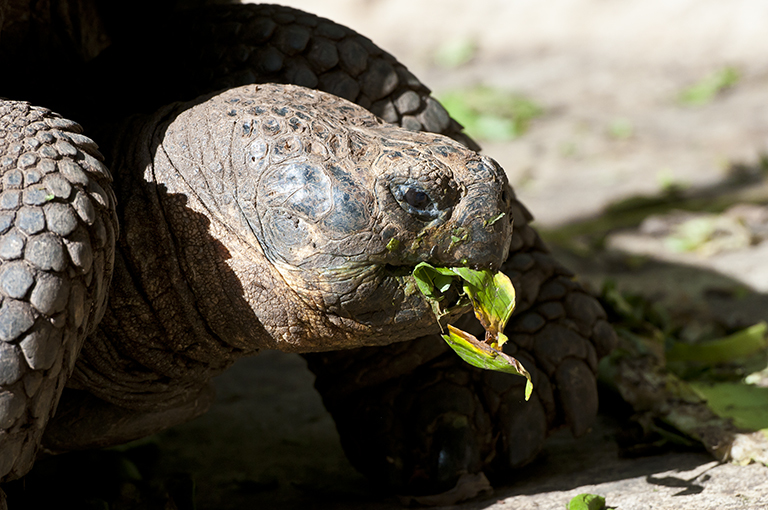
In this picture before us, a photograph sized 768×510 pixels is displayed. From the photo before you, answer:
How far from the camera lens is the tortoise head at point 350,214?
1.61m

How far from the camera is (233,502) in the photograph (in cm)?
224

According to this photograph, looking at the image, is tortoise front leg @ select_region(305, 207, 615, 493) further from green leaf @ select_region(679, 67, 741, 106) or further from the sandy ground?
green leaf @ select_region(679, 67, 741, 106)

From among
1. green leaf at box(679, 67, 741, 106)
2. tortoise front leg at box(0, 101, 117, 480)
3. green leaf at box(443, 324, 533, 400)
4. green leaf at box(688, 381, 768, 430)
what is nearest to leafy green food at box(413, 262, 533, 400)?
green leaf at box(443, 324, 533, 400)

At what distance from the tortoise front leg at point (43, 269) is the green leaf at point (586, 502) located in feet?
3.42

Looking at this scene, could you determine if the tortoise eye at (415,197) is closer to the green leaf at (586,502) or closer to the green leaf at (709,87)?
the green leaf at (586,502)

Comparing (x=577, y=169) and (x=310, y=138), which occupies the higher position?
(x=577, y=169)

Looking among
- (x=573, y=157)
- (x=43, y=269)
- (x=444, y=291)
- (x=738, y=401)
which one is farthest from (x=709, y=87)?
(x=43, y=269)

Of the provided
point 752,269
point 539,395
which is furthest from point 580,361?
point 752,269

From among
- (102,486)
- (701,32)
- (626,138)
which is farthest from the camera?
(701,32)

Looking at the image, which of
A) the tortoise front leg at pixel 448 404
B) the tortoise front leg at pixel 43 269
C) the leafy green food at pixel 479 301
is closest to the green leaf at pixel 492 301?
the leafy green food at pixel 479 301

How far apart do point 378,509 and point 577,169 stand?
14.3 ft

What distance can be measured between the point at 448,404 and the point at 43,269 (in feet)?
3.78

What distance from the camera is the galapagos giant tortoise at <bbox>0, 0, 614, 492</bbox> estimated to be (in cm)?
149

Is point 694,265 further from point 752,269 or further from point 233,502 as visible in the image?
point 233,502
